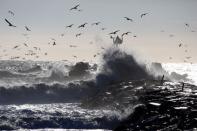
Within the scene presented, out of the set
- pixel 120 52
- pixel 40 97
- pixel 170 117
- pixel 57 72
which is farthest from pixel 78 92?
pixel 57 72

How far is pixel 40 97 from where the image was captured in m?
71.6

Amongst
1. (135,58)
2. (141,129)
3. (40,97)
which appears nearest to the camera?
(141,129)

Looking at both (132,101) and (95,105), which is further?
(95,105)

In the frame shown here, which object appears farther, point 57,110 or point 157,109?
point 57,110

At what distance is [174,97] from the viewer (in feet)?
121

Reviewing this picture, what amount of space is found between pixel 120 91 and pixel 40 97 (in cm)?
2310

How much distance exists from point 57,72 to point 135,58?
48.8 metres

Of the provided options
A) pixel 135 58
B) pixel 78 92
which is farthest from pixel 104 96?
pixel 135 58

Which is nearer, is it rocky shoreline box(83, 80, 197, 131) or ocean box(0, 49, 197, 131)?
rocky shoreline box(83, 80, 197, 131)

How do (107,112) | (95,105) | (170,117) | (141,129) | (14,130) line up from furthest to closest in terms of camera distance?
1. (95,105)
2. (107,112)
3. (14,130)
4. (170,117)
5. (141,129)

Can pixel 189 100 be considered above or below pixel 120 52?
below

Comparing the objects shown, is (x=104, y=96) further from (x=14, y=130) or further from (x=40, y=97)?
(x=40, y=97)

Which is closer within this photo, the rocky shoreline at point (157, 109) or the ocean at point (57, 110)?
the rocky shoreline at point (157, 109)

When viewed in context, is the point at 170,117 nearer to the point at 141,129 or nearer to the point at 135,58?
the point at 141,129
